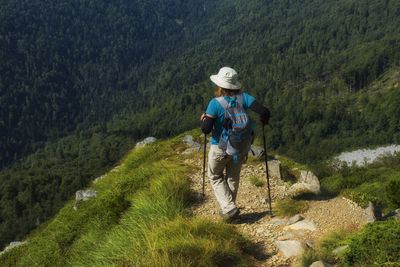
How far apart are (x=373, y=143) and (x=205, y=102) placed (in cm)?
8109

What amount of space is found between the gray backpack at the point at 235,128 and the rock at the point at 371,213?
2842 mm

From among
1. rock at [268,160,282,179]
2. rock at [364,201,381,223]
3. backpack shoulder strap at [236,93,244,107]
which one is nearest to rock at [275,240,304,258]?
rock at [364,201,381,223]

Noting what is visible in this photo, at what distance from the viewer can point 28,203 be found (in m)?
74.1

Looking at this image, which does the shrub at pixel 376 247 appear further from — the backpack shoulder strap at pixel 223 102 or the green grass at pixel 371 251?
the backpack shoulder strap at pixel 223 102

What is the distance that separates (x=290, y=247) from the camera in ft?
16.3

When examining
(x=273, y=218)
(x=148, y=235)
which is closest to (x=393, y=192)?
(x=273, y=218)

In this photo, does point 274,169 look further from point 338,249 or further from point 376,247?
point 376,247

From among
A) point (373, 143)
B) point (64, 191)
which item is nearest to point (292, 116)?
point (373, 143)

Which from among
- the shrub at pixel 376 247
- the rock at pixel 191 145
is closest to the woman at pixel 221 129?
the shrub at pixel 376 247

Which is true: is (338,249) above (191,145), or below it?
above

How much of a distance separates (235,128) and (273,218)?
2.20m

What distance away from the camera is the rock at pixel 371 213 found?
19.6ft

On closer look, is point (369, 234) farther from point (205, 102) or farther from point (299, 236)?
point (205, 102)

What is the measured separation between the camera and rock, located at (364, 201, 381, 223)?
19.6 ft
